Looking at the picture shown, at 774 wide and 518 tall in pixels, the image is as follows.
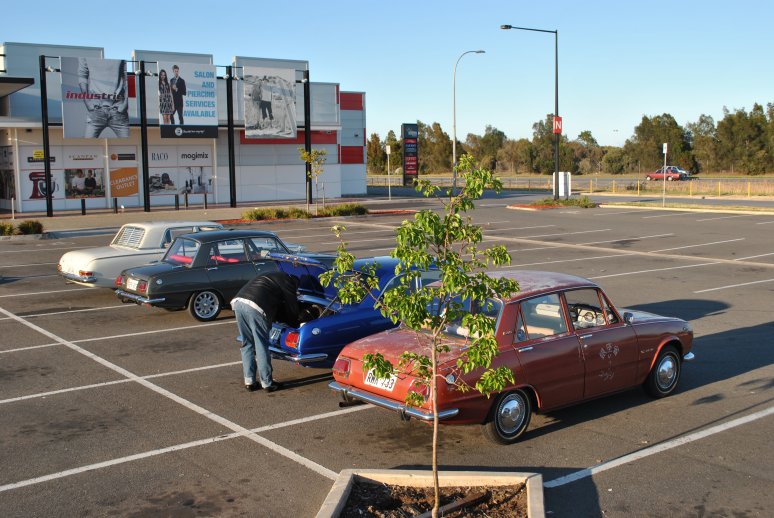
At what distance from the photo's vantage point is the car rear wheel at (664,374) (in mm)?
8672

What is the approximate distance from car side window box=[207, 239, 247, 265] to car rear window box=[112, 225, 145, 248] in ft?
9.02

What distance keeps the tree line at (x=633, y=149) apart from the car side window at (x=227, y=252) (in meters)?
64.1

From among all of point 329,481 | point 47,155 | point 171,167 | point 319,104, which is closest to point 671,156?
point 319,104

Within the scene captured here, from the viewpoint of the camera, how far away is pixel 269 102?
42719 mm

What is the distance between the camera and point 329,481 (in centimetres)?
654

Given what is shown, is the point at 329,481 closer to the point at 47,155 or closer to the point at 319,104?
the point at 47,155

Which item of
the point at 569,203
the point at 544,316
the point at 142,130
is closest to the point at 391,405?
the point at 544,316

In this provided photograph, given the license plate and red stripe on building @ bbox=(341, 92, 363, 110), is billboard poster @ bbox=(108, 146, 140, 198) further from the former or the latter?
the license plate

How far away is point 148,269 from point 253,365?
492cm

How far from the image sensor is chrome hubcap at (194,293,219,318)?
13305 mm

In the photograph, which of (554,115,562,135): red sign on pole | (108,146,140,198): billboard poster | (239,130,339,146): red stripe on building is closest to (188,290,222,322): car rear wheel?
(108,146,140,198): billboard poster

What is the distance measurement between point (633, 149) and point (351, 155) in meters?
54.1

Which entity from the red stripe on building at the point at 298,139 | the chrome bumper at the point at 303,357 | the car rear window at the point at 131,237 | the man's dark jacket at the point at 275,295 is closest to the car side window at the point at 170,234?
the car rear window at the point at 131,237

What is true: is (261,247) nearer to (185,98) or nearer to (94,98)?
(94,98)
